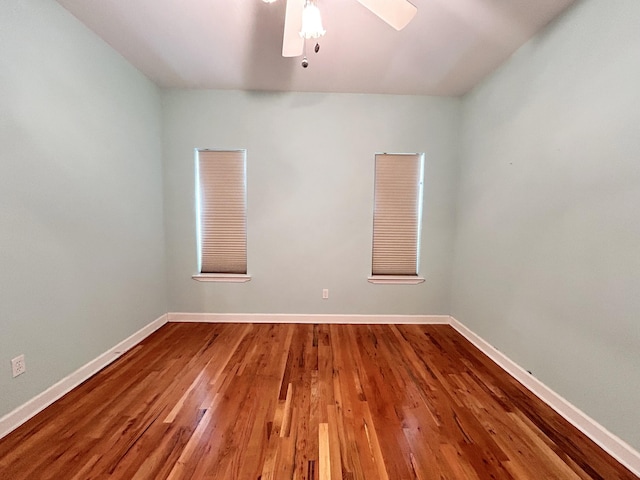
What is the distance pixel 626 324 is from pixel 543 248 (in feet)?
2.19

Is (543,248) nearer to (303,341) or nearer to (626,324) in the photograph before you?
(626,324)

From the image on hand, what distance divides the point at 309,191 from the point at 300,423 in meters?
2.29

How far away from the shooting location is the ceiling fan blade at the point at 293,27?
159 centimetres

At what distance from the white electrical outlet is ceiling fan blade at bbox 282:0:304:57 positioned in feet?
8.42

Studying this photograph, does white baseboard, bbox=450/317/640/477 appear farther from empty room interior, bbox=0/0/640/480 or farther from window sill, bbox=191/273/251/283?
window sill, bbox=191/273/251/283

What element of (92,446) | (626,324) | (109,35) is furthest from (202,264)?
(626,324)

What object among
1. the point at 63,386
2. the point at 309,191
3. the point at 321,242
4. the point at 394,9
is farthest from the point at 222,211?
the point at 394,9

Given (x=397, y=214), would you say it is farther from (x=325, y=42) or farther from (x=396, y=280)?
(x=325, y=42)

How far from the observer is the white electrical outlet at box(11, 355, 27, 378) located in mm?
1649

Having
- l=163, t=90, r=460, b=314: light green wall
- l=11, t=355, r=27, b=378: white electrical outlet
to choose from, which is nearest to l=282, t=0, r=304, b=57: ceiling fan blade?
l=163, t=90, r=460, b=314: light green wall

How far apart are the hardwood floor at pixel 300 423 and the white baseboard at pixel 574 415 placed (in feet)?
0.16

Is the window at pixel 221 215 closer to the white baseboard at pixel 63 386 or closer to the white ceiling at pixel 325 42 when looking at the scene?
the white ceiling at pixel 325 42

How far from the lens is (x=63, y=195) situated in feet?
6.42

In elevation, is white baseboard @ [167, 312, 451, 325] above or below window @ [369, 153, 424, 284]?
below
